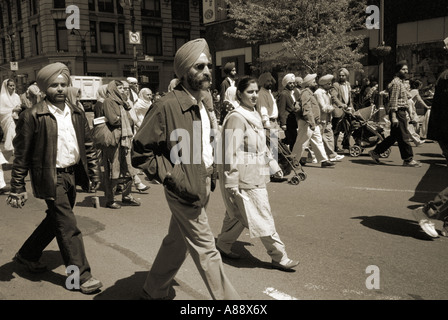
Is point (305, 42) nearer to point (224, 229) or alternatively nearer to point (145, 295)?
point (224, 229)

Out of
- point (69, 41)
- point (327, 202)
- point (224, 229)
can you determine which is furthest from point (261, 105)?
point (69, 41)

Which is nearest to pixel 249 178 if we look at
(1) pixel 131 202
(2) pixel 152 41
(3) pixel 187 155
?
(3) pixel 187 155

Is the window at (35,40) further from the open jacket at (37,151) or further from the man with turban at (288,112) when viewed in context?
the open jacket at (37,151)

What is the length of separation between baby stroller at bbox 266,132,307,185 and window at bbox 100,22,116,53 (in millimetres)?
37921

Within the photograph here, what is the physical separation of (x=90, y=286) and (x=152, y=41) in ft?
147

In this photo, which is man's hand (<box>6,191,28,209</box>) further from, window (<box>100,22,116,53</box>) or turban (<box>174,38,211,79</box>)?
window (<box>100,22,116,53</box>)

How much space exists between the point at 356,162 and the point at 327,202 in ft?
13.2

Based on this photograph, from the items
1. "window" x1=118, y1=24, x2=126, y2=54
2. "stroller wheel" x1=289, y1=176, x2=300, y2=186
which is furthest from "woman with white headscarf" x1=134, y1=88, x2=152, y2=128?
"window" x1=118, y1=24, x2=126, y2=54

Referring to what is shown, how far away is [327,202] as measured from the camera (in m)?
6.94

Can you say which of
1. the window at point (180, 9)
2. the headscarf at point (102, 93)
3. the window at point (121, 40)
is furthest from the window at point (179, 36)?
the headscarf at point (102, 93)

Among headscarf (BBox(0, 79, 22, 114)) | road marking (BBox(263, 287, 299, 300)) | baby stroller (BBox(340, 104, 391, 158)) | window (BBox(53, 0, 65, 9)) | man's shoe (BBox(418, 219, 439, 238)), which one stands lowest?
road marking (BBox(263, 287, 299, 300))

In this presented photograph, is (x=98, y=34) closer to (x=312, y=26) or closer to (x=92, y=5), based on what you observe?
(x=92, y=5)

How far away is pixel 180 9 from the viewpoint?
4769 centimetres

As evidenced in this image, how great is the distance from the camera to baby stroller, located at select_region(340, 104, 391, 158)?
11219mm
